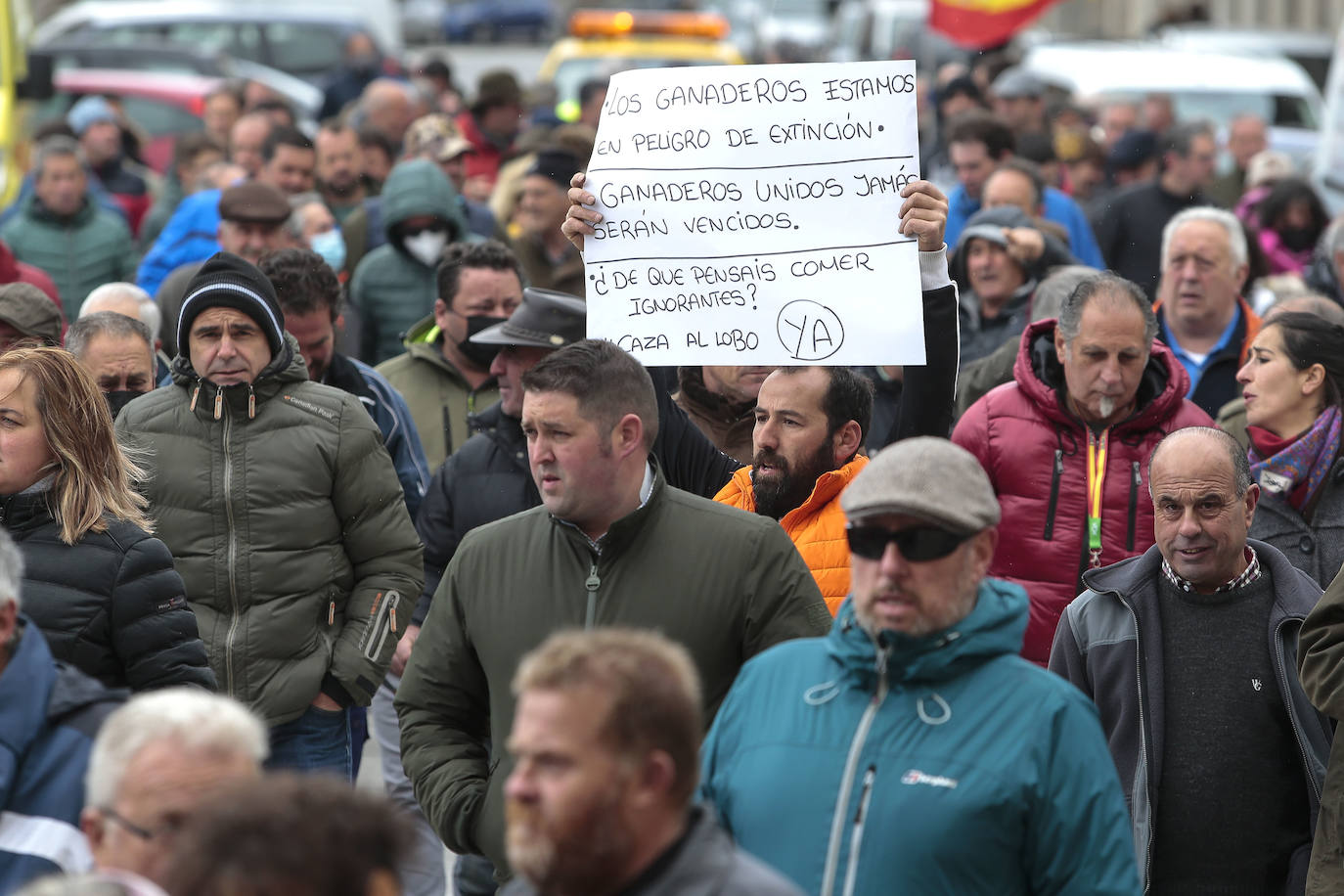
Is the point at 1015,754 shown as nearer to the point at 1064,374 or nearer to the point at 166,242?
the point at 1064,374

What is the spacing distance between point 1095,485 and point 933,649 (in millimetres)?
2326

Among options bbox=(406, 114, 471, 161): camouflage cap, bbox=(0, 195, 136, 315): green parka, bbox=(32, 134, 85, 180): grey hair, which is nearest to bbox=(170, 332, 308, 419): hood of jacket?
bbox=(0, 195, 136, 315): green parka

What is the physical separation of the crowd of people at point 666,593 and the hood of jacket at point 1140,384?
16 millimetres

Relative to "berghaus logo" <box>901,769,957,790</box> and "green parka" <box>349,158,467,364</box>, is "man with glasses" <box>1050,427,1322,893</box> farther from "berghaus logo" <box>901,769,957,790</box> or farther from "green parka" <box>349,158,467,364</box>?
"green parka" <box>349,158,467,364</box>

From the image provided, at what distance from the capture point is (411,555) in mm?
6035

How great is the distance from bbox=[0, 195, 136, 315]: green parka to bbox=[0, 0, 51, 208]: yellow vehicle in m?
3.99

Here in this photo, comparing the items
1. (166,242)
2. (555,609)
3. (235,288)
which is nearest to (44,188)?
(166,242)

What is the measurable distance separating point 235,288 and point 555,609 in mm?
1937

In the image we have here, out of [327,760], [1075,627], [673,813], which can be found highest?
[673,813]

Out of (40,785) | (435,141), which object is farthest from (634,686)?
(435,141)

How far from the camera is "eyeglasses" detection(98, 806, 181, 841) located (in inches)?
119

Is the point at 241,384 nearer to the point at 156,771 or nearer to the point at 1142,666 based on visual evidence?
the point at 1142,666

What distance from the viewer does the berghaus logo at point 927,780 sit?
3533 mm

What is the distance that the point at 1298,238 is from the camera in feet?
39.9
